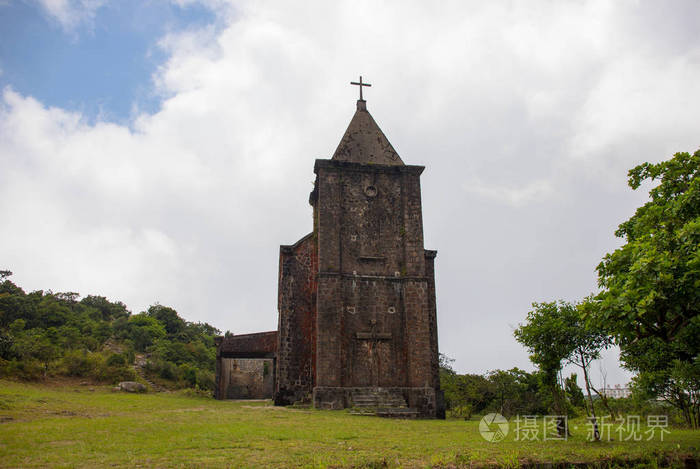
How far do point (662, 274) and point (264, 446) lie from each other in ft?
23.3

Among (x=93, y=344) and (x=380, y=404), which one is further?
(x=93, y=344)

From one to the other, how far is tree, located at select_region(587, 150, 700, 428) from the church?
1135 centimetres

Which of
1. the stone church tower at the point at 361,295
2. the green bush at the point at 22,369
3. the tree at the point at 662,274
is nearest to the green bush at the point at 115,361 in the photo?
the green bush at the point at 22,369

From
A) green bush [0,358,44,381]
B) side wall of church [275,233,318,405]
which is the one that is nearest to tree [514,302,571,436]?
side wall of church [275,233,318,405]

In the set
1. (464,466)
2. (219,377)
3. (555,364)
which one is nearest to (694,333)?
(555,364)

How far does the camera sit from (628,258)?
881cm

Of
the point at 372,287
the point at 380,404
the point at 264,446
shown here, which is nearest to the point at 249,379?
the point at 372,287

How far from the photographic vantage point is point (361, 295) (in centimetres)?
2212

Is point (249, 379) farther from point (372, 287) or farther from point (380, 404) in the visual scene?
point (380, 404)

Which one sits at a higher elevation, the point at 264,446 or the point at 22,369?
the point at 22,369

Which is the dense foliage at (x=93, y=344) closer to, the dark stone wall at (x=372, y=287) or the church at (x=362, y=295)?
the church at (x=362, y=295)

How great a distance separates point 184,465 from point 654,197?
1041cm

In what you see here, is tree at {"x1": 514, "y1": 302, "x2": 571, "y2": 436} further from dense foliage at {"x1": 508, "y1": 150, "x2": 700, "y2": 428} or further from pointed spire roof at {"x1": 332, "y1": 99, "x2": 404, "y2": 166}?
pointed spire roof at {"x1": 332, "y1": 99, "x2": 404, "y2": 166}

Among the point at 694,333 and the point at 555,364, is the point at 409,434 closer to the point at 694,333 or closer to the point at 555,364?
the point at 555,364
